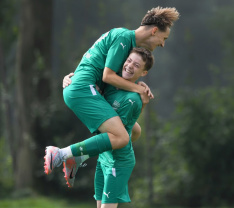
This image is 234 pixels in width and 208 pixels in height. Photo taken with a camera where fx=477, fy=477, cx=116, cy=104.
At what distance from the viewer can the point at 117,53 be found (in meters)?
3.48

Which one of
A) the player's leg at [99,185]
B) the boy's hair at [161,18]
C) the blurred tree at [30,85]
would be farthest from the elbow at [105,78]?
the blurred tree at [30,85]

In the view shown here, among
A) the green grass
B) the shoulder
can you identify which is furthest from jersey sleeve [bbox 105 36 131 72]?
the green grass

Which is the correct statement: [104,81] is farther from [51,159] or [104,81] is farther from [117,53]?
[51,159]

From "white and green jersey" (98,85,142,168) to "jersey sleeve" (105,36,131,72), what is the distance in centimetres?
23

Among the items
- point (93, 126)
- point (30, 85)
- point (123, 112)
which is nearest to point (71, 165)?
point (93, 126)

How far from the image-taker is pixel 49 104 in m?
9.22

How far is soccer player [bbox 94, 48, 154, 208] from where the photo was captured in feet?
11.7

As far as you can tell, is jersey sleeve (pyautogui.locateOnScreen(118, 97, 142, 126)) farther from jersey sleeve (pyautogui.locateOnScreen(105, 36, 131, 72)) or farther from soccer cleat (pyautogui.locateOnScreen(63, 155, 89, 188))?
soccer cleat (pyautogui.locateOnScreen(63, 155, 89, 188))

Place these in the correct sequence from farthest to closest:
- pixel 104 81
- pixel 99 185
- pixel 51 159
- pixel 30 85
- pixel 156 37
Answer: pixel 30 85 → pixel 99 185 → pixel 156 37 → pixel 104 81 → pixel 51 159

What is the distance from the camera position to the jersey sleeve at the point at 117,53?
3475 mm

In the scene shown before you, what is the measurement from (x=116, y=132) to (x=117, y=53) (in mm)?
575

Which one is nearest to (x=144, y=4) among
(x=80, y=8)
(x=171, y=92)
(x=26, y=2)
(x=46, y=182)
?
(x=80, y=8)

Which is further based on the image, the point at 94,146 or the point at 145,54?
the point at 145,54

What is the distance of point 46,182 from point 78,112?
6.01m
